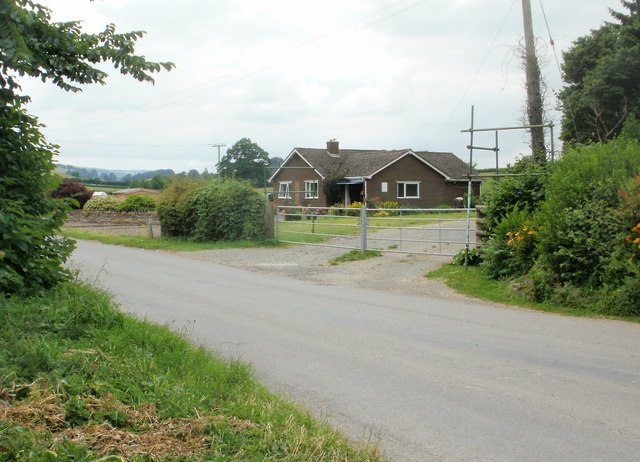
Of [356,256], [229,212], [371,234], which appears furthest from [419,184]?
[356,256]

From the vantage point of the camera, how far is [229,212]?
24828 millimetres

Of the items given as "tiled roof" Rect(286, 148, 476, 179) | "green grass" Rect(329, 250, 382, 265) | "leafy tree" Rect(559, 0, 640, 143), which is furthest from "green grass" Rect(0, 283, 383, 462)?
"tiled roof" Rect(286, 148, 476, 179)

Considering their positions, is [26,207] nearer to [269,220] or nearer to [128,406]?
[128,406]

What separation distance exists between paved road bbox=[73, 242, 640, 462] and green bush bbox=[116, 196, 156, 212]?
3333 centimetres

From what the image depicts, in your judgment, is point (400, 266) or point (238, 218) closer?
point (400, 266)

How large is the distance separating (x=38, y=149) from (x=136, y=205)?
38632 millimetres

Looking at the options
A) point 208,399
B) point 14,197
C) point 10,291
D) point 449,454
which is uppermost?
point 14,197

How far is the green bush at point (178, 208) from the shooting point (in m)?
26.3

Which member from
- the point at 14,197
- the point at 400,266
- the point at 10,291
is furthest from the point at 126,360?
the point at 400,266

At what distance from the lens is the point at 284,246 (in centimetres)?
2344

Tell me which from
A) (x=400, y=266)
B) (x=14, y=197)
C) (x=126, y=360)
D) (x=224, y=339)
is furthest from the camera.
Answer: (x=400, y=266)

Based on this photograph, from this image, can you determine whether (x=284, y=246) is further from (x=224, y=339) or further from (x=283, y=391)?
(x=283, y=391)

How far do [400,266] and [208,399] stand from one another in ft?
40.9

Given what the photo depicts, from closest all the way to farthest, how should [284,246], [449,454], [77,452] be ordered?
[77,452] < [449,454] < [284,246]
